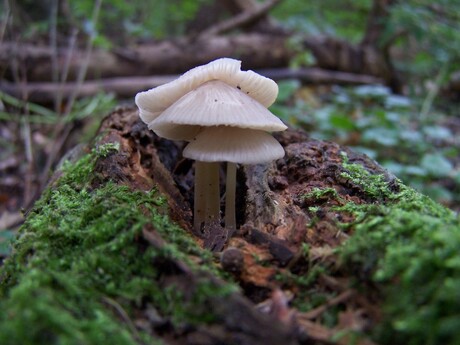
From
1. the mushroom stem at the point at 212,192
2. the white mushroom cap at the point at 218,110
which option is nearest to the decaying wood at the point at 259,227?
the mushroom stem at the point at 212,192

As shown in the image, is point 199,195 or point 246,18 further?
point 246,18

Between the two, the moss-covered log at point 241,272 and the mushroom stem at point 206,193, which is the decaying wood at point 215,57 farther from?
the moss-covered log at point 241,272

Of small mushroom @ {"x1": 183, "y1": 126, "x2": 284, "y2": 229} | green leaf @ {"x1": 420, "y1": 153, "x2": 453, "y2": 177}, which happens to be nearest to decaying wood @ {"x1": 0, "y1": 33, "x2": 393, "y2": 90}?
green leaf @ {"x1": 420, "y1": 153, "x2": 453, "y2": 177}

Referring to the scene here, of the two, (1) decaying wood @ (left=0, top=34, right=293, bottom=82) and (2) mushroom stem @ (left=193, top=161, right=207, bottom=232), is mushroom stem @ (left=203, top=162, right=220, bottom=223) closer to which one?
(2) mushroom stem @ (left=193, top=161, right=207, bottom=232)

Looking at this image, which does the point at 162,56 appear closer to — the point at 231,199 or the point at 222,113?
the point at 231,199

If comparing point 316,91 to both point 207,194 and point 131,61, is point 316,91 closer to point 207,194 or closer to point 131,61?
point 131,61

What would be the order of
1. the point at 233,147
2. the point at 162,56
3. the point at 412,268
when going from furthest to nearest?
1. the point at 162,56
2. the point at 233,147
3. the point at 412,268

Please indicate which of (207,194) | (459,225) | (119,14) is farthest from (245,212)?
(119,14)

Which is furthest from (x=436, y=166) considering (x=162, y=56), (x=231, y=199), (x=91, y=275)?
(x=162, y=56)
